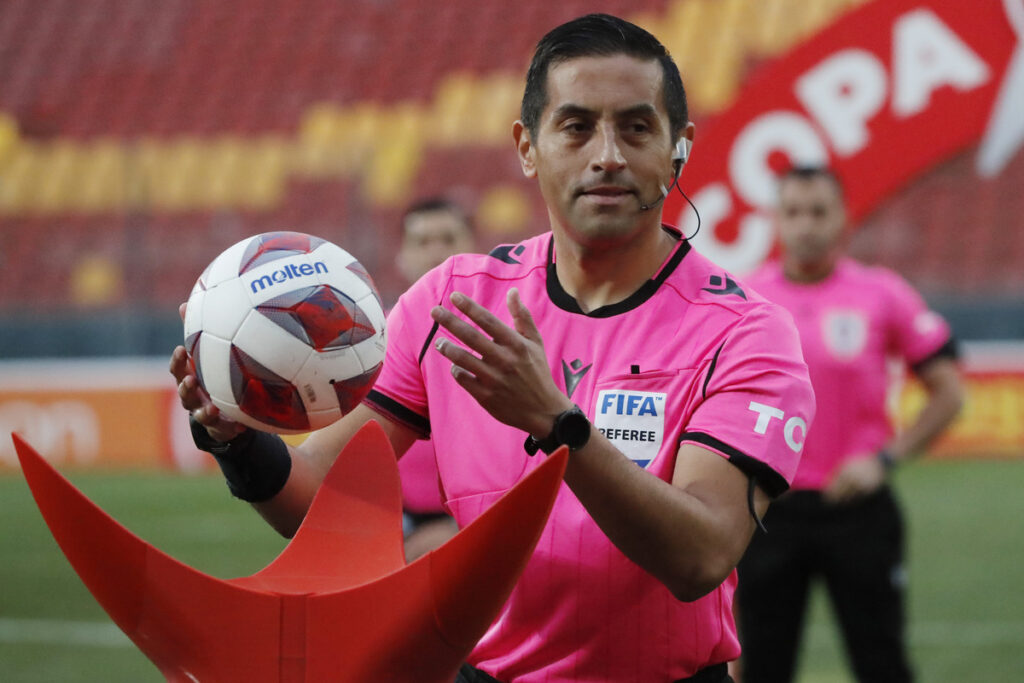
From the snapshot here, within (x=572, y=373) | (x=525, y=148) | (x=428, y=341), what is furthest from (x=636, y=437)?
(x=525, y=148)

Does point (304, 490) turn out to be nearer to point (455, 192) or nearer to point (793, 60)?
point (793, 60)

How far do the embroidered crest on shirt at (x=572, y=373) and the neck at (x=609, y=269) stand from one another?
0.37ft

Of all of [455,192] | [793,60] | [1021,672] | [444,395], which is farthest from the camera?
[455,192]

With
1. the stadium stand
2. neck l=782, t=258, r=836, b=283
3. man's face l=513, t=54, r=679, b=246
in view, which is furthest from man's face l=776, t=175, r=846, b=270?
the stadium stand

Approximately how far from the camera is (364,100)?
15.3 metres

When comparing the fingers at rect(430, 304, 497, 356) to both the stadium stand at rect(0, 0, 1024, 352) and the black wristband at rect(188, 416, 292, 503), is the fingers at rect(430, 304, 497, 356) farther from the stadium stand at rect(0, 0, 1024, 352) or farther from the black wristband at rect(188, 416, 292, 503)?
the stadium stand at rect(0, 0, 1024, 352)

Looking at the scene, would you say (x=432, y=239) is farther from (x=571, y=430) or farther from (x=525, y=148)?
(x=571, y=430)

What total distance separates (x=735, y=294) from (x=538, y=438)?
1.74ft

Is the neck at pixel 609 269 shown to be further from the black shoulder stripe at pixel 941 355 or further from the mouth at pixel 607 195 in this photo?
the black shoulder stripe at pixel 941 355

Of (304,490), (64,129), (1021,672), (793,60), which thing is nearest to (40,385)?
(64,129)

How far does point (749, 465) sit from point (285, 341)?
771 millimetres

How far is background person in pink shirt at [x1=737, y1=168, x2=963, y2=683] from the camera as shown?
4555 mm

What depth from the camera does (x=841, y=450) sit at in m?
4.74

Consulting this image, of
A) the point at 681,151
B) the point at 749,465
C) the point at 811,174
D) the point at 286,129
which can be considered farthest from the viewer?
the point at 286,129
